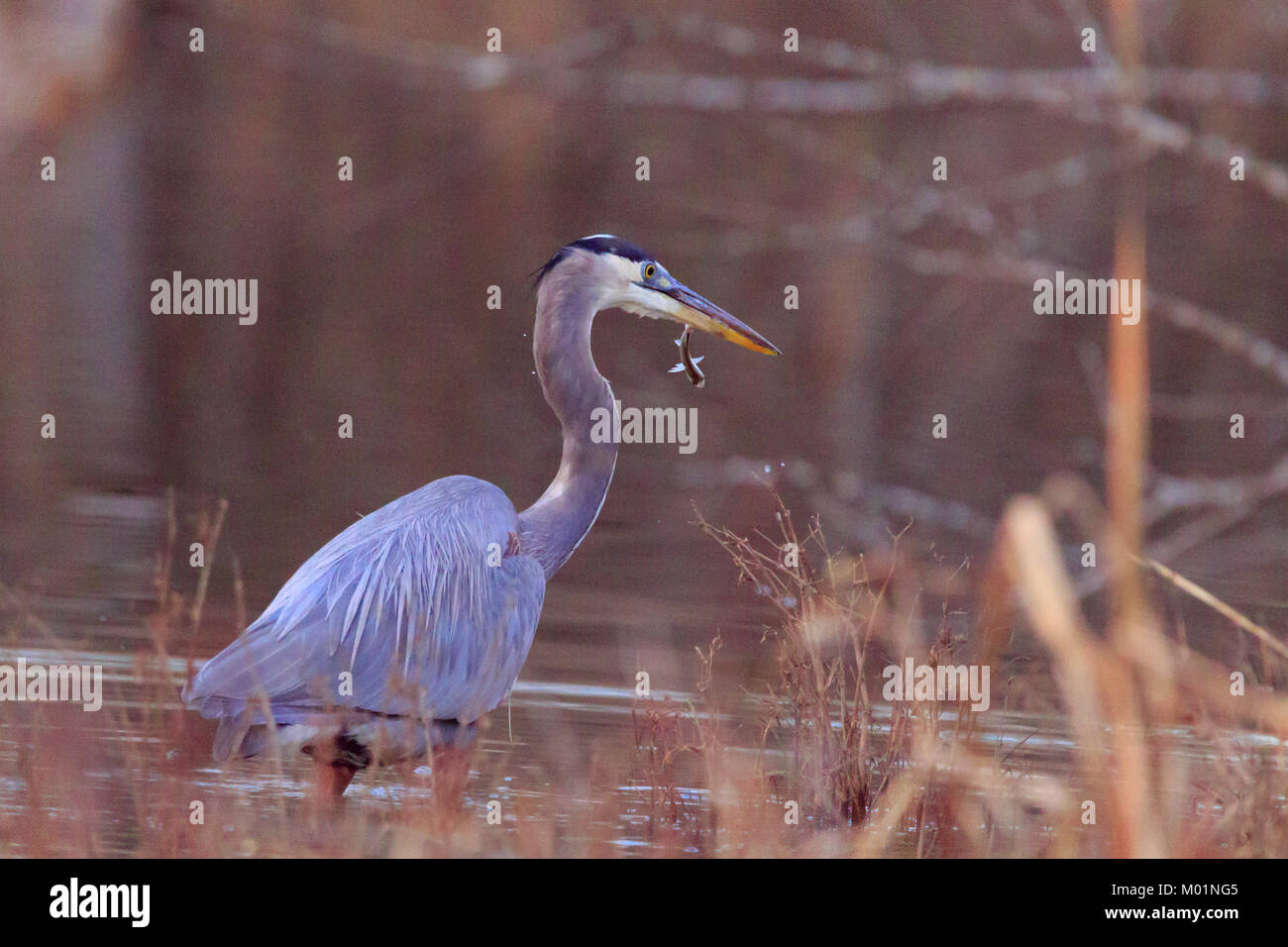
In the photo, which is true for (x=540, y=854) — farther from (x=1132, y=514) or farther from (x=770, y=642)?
(x=770, y=642)

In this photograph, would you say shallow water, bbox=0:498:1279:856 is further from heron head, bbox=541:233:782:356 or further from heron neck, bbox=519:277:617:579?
heron head, bbox=541:233:782:356

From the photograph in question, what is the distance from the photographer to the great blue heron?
4590 millimetres

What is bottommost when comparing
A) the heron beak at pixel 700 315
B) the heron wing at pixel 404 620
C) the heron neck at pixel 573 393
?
the heron wing at pixel 404 620

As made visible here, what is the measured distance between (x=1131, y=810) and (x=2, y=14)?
56.2ft

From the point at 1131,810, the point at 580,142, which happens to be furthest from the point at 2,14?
the point at 1131,810

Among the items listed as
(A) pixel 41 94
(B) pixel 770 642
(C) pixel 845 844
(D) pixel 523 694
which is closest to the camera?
(C) pixel 845 844

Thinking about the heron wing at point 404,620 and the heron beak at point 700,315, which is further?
the heron beak at point 700,315

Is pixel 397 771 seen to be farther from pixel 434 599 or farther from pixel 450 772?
pixel 450 772

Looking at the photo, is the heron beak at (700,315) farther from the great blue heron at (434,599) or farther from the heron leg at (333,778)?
the heron leg at (333,778)

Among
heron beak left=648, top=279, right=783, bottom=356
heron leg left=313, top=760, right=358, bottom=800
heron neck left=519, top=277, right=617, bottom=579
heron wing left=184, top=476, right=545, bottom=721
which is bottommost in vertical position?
heron leg left=313, top=760, right=358, bottom=800

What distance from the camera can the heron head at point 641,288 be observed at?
19.4 ft

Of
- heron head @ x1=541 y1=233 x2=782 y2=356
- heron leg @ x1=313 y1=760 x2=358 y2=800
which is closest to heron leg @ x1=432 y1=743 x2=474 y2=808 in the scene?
heron leg @ x1=313 y1=760 x2=358 y2=800

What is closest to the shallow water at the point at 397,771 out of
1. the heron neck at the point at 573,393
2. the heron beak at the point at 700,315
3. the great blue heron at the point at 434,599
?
the great blue heron at the point at 434,599

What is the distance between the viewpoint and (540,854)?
12.1ft
